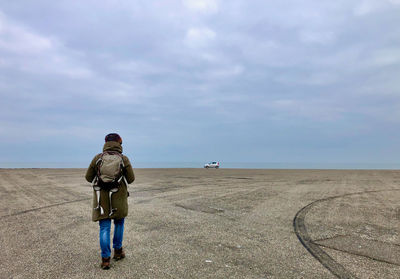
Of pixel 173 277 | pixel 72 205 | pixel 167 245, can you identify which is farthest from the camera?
pixel 72 205

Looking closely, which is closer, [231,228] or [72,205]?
[231,228]

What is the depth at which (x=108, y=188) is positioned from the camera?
4855 millimetres

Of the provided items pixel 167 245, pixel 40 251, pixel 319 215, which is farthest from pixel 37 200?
pixel 319 215

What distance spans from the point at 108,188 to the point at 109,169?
0.38 m

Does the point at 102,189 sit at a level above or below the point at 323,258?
above

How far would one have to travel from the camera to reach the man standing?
4773 millimetres

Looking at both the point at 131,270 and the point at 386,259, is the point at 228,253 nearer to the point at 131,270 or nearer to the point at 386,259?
the point at 131,270

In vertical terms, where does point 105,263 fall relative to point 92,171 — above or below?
below

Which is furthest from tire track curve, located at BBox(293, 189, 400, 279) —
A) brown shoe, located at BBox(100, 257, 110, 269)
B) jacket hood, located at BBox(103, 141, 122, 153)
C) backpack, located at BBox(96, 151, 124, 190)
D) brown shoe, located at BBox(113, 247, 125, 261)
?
jacket hood, located at BBox(103, 141, 122, 153)

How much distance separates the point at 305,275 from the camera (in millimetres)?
4691

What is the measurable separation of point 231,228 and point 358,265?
3.42 m

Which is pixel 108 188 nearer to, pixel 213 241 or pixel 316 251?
pixel 213 241

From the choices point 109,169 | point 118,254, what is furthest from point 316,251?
point 109,169

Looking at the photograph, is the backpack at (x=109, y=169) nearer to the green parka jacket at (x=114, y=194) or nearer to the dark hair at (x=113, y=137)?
the green parka jacket at (x=114, y=194)
